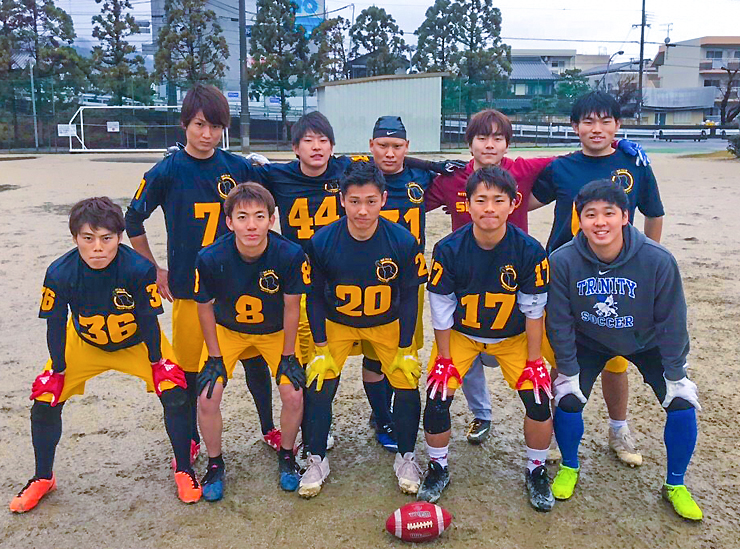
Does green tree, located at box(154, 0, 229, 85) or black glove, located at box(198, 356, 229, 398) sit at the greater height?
green tree, located at box(154, 0, 229, 85)

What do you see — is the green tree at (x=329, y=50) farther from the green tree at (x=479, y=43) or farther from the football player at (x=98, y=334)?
the football player at (x=98, y=334)

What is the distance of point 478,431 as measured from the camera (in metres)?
4.03

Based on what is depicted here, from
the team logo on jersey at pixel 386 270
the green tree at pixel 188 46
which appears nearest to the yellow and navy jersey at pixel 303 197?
the team logo on jersey at pixel 386 270

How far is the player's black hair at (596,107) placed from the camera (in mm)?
3721

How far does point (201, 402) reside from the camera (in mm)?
3449

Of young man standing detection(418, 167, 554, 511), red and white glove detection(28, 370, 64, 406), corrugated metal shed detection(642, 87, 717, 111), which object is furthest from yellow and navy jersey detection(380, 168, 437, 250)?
corrugated metal shed detection(642, 87, 717, 111)

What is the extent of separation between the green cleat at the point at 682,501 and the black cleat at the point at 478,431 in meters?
1.07

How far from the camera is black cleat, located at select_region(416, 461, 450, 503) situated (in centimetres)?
333

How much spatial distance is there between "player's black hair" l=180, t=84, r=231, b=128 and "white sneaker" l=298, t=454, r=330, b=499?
6.37ft

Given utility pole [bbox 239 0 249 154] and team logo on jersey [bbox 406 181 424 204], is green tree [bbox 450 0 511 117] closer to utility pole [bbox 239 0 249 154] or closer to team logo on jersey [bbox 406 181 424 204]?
utility pole [bbox 239 0 249 154]

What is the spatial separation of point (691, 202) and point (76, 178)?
15.3 m

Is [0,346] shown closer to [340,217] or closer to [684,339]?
[340,217]

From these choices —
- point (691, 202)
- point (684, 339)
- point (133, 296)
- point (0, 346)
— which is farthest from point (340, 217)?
point (691, 202)

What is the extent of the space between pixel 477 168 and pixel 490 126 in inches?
10.4
